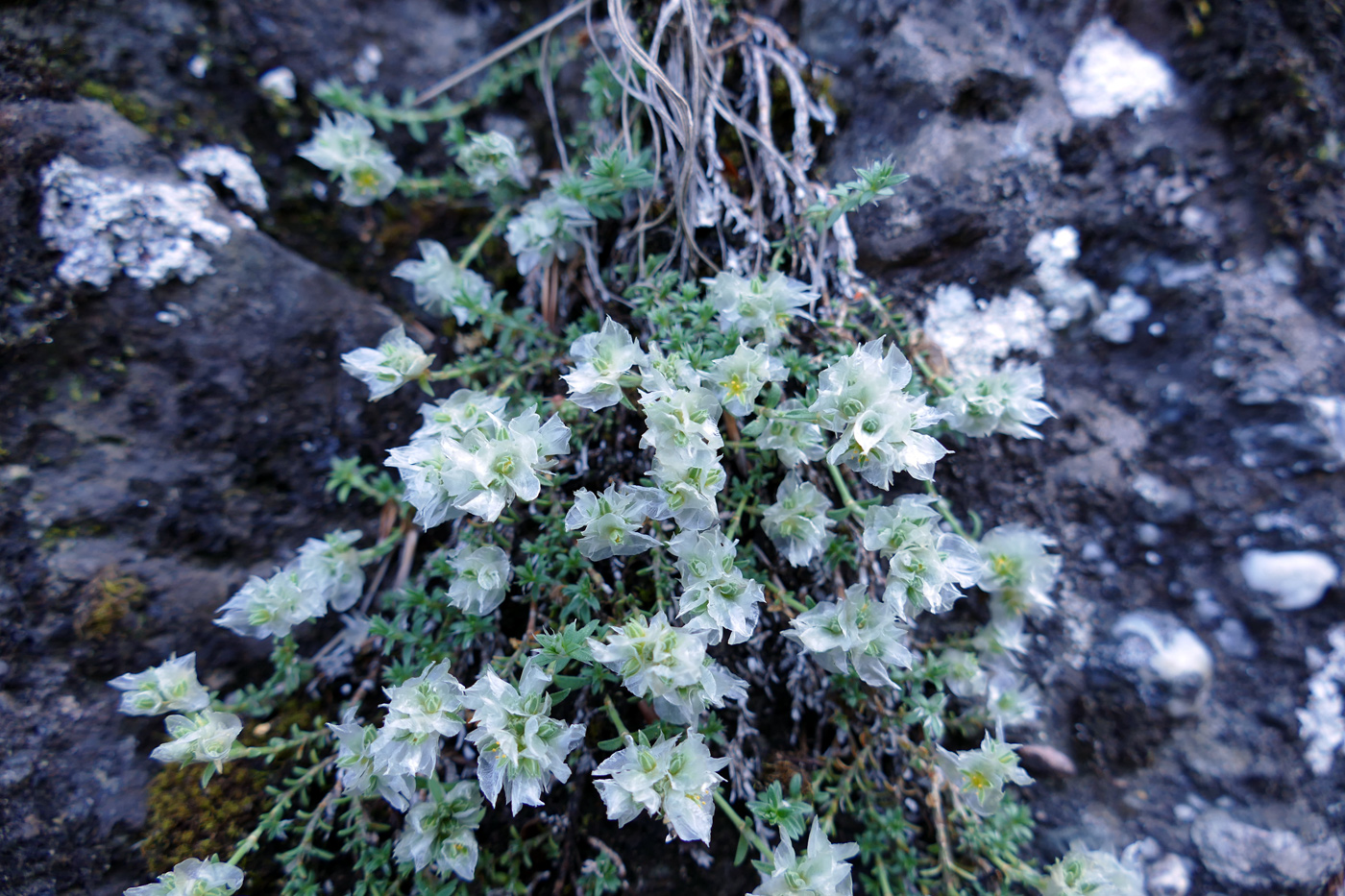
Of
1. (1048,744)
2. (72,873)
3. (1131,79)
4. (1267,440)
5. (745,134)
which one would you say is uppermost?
(1131,79)

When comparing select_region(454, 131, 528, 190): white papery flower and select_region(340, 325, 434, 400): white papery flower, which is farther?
select_region(454, 131, 528, 190): white papery flower

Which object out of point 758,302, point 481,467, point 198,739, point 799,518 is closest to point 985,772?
point 799,518

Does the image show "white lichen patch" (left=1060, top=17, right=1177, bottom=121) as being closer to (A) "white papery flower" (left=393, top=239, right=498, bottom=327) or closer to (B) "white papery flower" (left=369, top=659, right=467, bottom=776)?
(A) "white papery flower" (left=393, top=239, right=498, bottom=327)

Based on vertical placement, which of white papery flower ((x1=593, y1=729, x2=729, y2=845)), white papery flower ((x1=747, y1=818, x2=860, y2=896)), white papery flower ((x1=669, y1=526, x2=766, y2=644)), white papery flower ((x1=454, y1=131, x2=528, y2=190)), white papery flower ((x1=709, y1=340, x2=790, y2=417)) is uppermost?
white papery flower ((x1=454, y1=131, x2=528, y2=190))

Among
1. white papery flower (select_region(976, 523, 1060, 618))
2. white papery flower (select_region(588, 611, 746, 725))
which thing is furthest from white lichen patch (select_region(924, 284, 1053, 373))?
white papery flower (select_region(588, 611, 746, 725))

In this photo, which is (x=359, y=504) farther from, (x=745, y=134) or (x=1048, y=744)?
(x=1048, y=744)

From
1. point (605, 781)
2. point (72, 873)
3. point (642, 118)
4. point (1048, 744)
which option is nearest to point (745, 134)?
point (642, 118)

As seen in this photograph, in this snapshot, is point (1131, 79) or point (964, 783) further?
point (1131, 79)

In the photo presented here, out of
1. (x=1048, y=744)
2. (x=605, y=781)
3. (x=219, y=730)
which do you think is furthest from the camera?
(x=1048, y=744)
